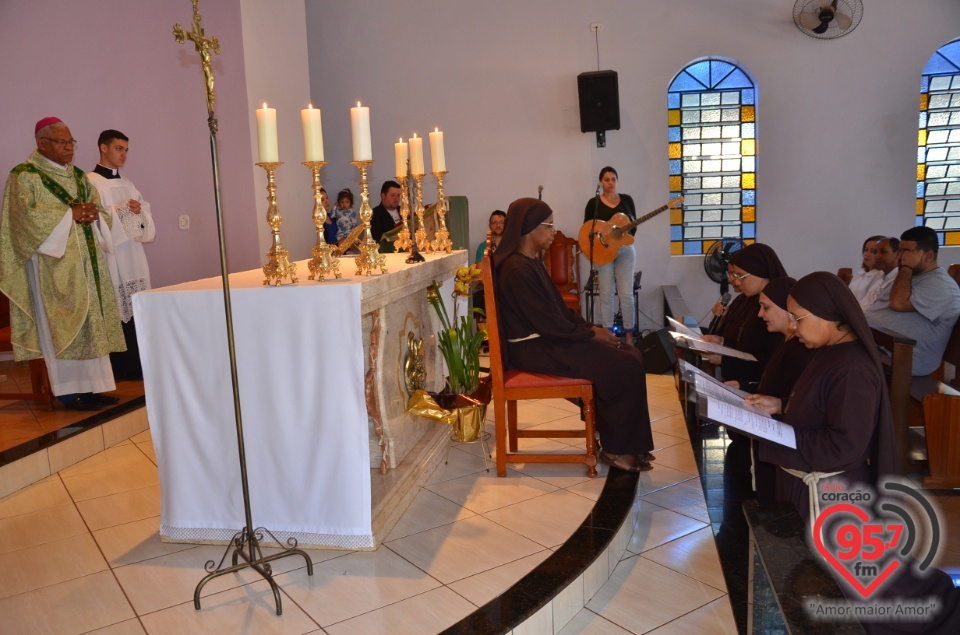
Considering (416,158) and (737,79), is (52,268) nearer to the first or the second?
(416,158)

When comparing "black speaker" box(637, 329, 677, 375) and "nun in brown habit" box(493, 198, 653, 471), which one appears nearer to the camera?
"nun in brown habit" box(493, 198, 653, 471)

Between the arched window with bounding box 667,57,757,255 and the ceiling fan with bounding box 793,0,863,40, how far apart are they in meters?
0.81

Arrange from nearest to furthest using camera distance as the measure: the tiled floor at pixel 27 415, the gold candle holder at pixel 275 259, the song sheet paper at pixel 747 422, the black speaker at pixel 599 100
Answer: the song sheet paper at pixel 747 422
the gold candle holder at pixel 275 259
the tiled floor at pixel 27 415
the black speaker at pixel 599 100

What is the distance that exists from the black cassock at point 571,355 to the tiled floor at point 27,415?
2937 mm

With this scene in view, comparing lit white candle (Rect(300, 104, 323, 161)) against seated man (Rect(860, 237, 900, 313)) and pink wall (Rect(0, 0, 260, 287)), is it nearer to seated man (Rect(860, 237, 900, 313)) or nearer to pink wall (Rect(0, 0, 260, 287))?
pink wall (Rect(0, 0, 260, 287))

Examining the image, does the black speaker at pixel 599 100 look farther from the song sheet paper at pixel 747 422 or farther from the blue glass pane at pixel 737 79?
the song sheet paper at pixel 747 422

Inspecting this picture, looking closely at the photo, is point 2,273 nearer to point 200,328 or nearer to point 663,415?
point 200,328

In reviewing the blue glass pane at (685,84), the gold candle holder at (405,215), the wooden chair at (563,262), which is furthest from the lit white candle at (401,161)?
the blue glass pane at (685,84)

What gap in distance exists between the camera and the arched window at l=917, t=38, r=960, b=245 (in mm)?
8789

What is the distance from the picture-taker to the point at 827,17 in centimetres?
854

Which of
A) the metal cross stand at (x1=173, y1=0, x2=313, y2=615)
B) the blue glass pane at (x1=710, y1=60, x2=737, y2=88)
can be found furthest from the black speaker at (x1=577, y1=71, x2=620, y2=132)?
the metal cross stand at (x1=173, y1=0, x2=313, y2=615)

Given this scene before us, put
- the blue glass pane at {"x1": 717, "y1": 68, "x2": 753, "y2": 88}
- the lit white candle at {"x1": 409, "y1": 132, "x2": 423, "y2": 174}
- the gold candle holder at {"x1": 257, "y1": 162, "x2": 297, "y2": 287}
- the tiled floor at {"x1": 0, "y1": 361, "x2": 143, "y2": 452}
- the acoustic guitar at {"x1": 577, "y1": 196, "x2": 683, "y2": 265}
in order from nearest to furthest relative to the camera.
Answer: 1. the gold candle holder at {"x1": 257, "y1": 162, "x2": 297, "y2": 287}
2. the lit white candle at {"x1": 409, "y1": 132, "x2": 423, "y2": 174}
3. the tiled floor at {"x1": 0, "y1": 361, "x2": 143, "y2": 452}
4. the acoustic guitar at {"x1": 577, "y1": 196, "x2": 683, "y2": 265}
5. the blue glass pane at {"x1": 717, "y1": 68, "x2": 753, "y2": 88}

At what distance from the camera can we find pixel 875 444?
8.71 ft

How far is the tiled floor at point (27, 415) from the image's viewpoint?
188 inches
